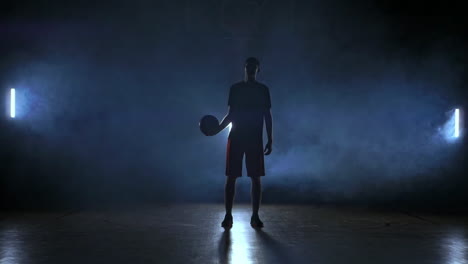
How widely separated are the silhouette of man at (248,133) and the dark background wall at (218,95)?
9.94 ft

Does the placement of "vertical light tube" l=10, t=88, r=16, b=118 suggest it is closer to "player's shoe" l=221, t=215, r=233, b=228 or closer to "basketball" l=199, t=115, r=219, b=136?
"basketball" l=199, t=115, r=219, b=136

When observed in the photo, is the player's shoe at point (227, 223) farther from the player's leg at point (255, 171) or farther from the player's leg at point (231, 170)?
the player's leg at point (255, 171)

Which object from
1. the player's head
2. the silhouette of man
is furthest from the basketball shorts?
the player's head

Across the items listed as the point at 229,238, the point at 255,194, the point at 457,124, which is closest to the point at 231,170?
the point at 255,194

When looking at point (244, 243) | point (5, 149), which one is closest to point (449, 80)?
point (244, 243)

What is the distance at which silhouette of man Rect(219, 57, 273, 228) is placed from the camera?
14.4 feet

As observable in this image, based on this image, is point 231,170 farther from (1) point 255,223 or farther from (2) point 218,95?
(2) point 218,95

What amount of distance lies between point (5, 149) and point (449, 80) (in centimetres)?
622

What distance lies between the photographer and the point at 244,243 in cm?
339

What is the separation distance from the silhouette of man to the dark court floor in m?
0.33

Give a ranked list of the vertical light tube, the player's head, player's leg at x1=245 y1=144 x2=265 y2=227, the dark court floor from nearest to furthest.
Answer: the dark court floor
player's leg at x1=245 y1=144 x2=265 y2=227
the player's head
the vertical light tube

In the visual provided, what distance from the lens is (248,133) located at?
444cm

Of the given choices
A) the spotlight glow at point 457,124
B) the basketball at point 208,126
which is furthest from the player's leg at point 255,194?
the spotlight glow at point 457,124

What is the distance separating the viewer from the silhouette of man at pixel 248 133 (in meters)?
4.38
